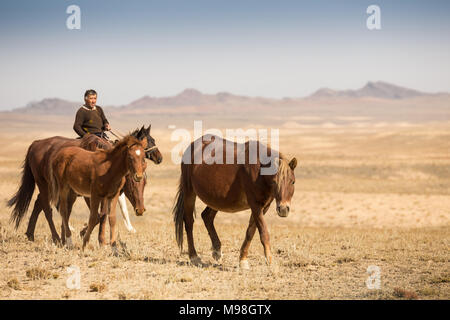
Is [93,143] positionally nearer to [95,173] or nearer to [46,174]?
[46,174]

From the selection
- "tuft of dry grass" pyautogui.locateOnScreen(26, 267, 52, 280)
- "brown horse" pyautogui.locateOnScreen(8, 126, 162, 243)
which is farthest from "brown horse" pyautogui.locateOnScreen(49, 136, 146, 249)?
"tuft of dry grass" pyautogui.locateOnScreen(26, 267, 52, 280)

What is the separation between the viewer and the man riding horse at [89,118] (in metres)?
10.9

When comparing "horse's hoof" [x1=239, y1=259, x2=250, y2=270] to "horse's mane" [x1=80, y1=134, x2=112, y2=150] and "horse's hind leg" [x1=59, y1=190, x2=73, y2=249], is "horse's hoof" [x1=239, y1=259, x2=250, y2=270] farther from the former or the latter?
"horse's mane" [x1=80, y1=134, x2=112, y2=150]

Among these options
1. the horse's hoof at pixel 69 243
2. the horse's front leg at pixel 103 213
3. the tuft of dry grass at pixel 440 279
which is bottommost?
the tuft of dry grass at pixel 440 279

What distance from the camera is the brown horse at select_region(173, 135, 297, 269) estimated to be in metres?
8.09

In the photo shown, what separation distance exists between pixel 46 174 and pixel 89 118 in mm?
1338

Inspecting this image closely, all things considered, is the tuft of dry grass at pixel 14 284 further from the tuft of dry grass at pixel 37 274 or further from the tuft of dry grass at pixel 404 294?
the tuft of dry grass at pixel 404 294

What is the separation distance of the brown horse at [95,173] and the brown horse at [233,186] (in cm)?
99

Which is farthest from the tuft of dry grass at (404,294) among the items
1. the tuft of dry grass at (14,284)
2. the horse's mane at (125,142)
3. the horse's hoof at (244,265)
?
the tuft of dry grass at (14,284)

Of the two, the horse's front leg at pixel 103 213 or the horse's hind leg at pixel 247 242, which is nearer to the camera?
the horse's hind leg at pixel 247 242

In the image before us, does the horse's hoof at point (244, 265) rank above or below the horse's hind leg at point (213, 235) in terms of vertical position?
below

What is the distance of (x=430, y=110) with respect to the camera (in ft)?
617

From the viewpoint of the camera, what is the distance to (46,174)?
10680mm
